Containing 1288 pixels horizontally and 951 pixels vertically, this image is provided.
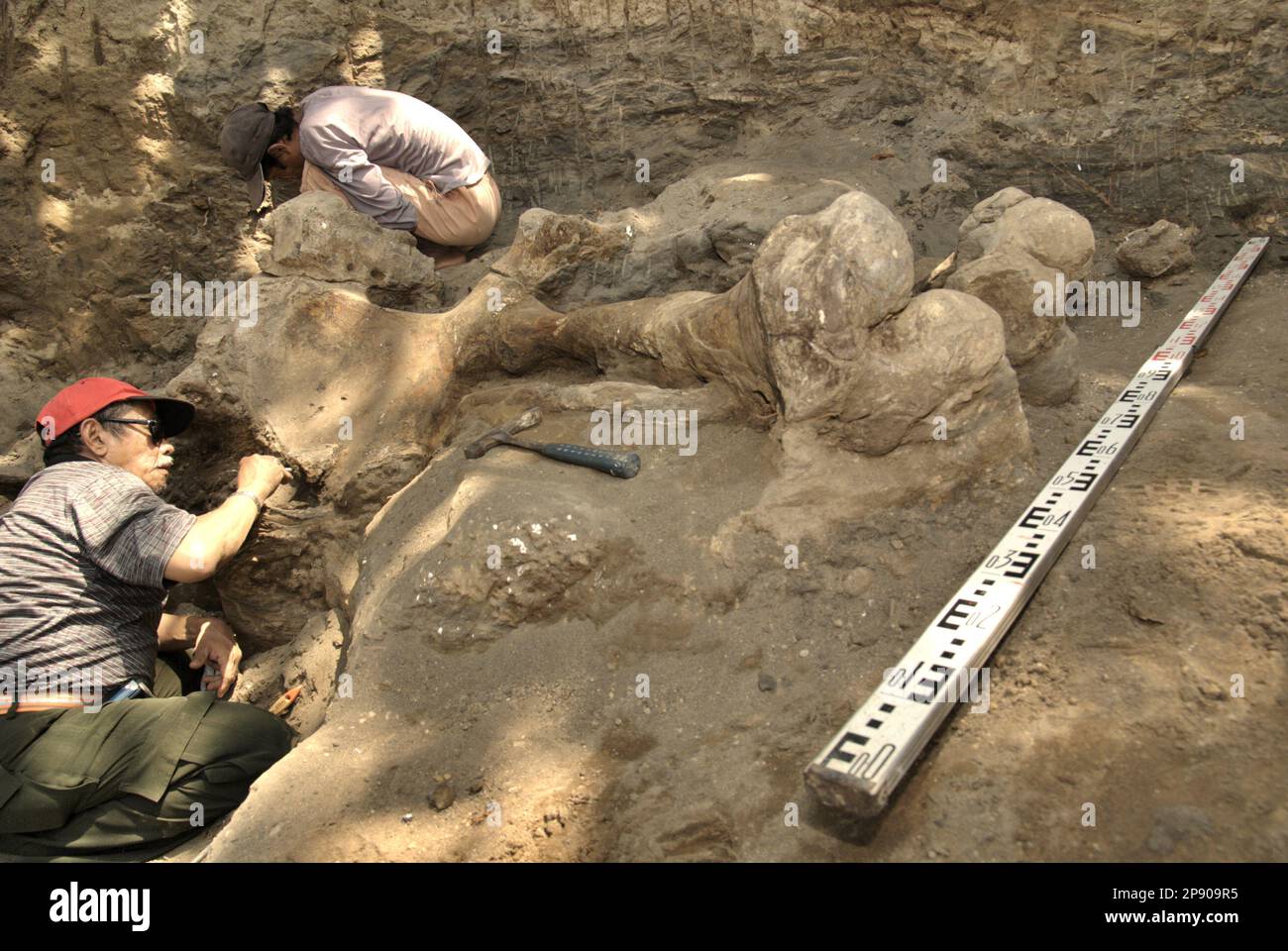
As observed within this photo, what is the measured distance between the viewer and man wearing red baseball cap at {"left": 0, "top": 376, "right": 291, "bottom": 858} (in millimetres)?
2719

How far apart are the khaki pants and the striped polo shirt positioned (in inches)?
82.5

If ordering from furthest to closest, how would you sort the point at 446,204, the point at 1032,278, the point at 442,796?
the point at 446,204 < the point at 1032,278 < the point at 442,796

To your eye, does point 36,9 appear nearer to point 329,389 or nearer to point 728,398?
point 329,389

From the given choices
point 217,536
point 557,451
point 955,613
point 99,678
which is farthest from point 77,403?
point 955,613

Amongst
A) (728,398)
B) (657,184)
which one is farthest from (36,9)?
(728,398)

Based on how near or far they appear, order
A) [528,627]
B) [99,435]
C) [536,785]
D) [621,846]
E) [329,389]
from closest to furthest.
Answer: [621,846]
[536,785]
[528,627]
[99,435]
[329,389]

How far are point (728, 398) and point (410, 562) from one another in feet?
4.05

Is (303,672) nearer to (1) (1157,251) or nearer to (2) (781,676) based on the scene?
(2) (781,676)

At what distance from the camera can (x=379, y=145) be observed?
4.54 metres

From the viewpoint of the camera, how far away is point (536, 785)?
2303 mm

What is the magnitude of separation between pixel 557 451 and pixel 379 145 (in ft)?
7.35

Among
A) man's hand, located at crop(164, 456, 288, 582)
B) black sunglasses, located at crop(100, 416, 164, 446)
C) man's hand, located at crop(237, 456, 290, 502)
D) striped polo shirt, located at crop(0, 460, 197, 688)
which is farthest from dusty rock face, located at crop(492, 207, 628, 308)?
striped polo shirt, located at crop(0, 460, 197, 688)

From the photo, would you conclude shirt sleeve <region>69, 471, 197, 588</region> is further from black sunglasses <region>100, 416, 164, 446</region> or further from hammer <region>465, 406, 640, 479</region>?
hammer <region>465, 406, 640, 479</region>

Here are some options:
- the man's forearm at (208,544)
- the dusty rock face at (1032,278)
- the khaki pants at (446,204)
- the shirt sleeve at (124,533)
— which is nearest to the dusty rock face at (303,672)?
the man's forearm at (208,544)
